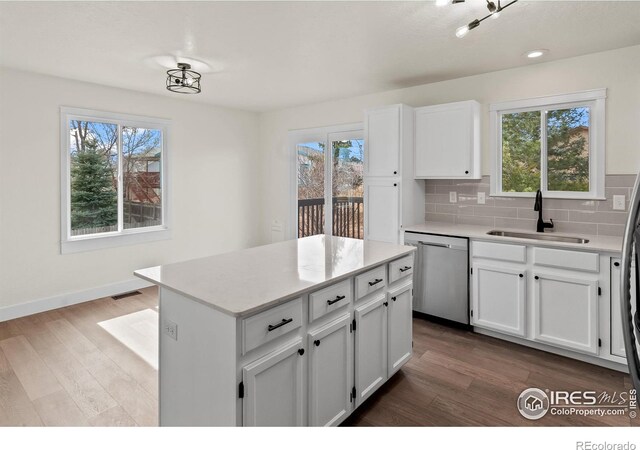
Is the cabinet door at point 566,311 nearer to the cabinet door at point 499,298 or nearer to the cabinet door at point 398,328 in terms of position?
the cabinet door at point 499,298

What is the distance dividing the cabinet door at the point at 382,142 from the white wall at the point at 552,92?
0.57 meters

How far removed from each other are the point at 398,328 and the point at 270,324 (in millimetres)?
1231

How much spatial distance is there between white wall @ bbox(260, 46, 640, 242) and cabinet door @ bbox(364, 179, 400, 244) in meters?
0.99

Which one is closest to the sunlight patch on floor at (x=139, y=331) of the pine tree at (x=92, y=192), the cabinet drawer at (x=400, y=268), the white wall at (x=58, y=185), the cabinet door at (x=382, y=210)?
the white wall at (x=58, y=185)

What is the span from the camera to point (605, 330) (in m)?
2.73

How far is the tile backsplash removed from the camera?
3.18 metres

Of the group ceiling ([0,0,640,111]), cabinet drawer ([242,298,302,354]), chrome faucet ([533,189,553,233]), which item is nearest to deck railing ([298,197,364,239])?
ceiling ([0,0,640,111])

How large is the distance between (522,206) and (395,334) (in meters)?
2.11

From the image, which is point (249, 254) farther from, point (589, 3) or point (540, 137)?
point (540, 137)

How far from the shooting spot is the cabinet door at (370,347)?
2.15 m

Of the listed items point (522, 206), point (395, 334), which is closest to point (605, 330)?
point (522, 206)

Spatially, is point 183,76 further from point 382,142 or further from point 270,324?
point 270,324

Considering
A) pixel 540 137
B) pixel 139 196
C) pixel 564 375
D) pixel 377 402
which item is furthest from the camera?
pixel 139 196

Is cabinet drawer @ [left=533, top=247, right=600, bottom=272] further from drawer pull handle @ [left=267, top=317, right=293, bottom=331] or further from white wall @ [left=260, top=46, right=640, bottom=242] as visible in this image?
drawer pull handle @ [left=267, top=317, right=293, bottom=331]
